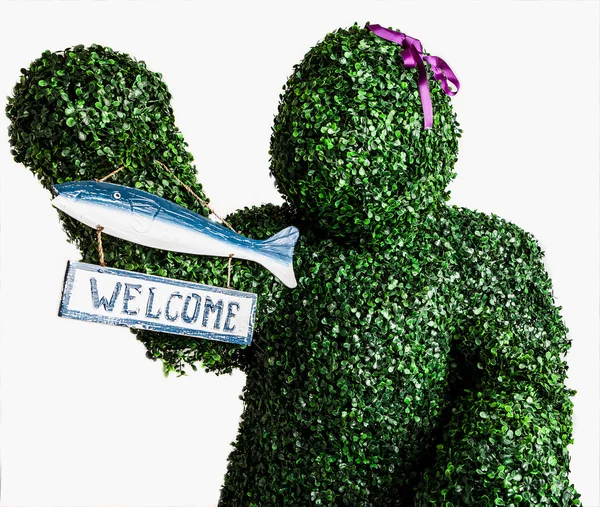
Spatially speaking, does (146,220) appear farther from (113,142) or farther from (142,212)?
(113,142)

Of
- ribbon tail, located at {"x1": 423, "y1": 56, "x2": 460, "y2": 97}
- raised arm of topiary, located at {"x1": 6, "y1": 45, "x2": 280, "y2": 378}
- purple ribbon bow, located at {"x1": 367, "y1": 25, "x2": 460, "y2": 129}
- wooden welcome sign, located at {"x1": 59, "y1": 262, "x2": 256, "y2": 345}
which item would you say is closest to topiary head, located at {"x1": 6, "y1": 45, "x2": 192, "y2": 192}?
raised arm of topiary, located at {"x1": 6, "y1": 45, "x2": 280, "y2": 378}

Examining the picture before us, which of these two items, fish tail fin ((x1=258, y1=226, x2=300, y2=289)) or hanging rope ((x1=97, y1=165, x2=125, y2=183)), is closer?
hanging rope ((x1=97, y1=165, x2=125, y2=183))

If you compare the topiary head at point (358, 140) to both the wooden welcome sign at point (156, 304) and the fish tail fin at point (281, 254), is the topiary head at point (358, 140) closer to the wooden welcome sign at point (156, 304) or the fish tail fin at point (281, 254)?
the fish tail fin at point (281, 254)

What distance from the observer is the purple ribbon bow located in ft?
7.57

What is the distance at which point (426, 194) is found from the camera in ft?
7.73

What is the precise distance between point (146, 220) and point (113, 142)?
226mm

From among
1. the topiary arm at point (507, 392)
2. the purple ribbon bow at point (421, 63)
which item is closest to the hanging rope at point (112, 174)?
the purple ribbon bow at point (421, 63)

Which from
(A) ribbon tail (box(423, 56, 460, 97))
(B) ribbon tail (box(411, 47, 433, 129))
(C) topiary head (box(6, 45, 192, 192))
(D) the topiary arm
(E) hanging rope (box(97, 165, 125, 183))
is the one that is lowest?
(D) the topiary arm

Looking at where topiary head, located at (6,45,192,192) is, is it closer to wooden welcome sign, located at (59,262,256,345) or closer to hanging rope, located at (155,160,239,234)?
hanging rope, located at (155,160,239,234)

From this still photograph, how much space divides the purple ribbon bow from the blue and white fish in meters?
0.61

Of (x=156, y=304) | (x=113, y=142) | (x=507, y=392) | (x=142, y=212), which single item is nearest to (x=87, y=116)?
(x=113, y=142)

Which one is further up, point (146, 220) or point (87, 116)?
point (87, 116)

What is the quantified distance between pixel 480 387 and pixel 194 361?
821 mm

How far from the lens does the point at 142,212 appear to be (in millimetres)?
2197
